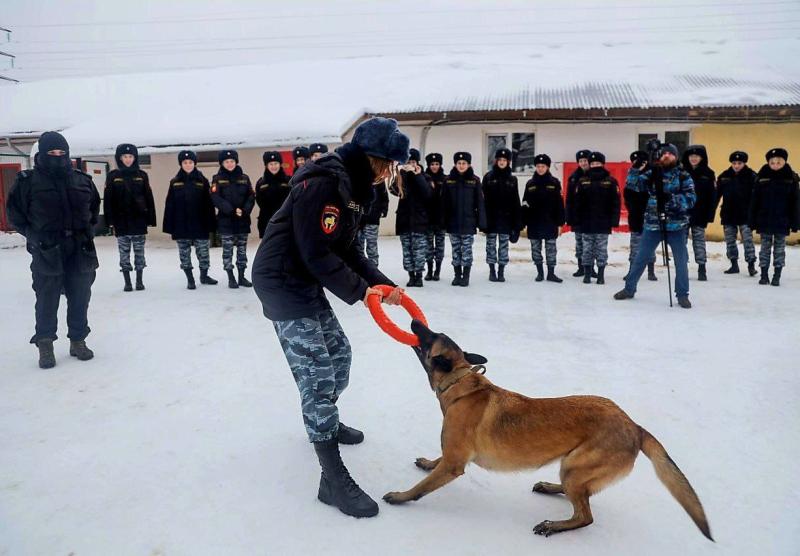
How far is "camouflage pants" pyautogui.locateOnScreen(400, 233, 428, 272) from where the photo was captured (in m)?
8.27

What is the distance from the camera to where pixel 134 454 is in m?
3.27

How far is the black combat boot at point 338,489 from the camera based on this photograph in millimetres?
2641

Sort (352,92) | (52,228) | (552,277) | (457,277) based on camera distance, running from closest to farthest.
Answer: (52,228) < (457,277) < (552,277) < (352,92)

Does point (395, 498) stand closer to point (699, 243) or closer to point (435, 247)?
point (435, 247)

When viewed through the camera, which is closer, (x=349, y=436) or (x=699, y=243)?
(x=349, y=436)

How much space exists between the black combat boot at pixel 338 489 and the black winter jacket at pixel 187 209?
630 centimetres

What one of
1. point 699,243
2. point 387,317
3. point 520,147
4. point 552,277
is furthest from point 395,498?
point 520,147

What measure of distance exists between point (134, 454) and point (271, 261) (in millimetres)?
1596

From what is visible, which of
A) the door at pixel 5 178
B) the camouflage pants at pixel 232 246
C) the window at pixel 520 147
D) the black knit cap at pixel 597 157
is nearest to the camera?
the camouflage pants at pixel 232 246

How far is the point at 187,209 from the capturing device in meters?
8.20

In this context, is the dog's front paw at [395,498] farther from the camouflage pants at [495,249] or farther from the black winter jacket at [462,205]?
the camouflage pants at [495,249]

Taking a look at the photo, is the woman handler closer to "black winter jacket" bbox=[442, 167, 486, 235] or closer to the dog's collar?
the dog's collar

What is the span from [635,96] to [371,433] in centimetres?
1268

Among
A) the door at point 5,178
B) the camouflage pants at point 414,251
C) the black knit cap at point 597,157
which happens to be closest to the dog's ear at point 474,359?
the camouflage pants at point 414,251
